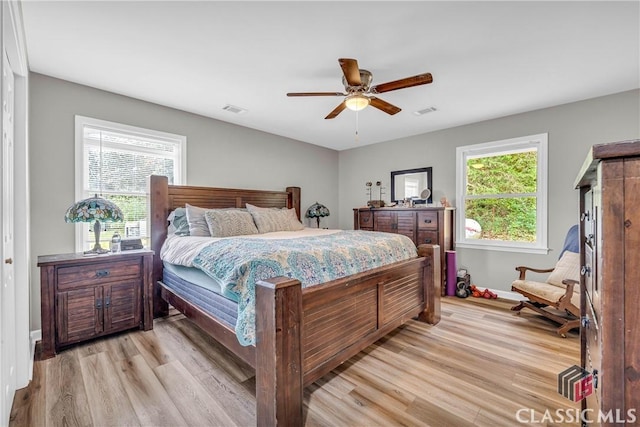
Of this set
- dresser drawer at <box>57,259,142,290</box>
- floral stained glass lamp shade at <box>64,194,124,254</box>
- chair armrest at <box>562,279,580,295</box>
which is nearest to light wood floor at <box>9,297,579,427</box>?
chair armrest at <box>562,279,580,295</box>

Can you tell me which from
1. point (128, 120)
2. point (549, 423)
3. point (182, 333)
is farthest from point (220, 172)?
point (549, 423)

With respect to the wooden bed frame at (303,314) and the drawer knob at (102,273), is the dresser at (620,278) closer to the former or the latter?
the wooden bed frame at (303,314)

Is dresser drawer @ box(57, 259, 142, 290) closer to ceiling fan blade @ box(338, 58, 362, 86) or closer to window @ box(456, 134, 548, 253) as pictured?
ceiling fan blade @ box(338, 58, 362, 86)

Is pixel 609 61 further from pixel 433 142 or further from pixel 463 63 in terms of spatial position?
pixel 433 142

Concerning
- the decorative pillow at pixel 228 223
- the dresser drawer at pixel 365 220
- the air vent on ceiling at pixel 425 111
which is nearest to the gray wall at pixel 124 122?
the decorative pillow at pixel 228 223

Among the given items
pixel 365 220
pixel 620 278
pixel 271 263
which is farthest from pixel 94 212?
pixel 365 220

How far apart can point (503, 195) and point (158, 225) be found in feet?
15.2

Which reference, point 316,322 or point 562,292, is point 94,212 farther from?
point 562,292

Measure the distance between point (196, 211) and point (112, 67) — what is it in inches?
61.1

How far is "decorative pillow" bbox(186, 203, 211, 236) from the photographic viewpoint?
10.2 ft

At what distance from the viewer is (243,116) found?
394 cm

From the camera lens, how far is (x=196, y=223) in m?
3.17

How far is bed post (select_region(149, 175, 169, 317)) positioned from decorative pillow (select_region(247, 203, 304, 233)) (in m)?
1.03

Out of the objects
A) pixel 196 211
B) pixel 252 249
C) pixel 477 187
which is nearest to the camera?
pixel 252 249
